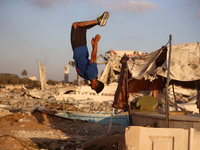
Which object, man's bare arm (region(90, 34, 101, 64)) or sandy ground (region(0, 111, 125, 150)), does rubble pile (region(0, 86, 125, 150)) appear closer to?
sandy ground (region(0, 111, 125, 150))

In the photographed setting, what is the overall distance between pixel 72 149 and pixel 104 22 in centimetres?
459

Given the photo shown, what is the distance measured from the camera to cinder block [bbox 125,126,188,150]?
16.7ft

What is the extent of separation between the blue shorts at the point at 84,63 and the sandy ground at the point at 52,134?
186 cm

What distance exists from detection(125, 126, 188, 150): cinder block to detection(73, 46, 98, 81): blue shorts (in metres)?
1.55

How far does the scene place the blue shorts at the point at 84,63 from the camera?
5750 millimetres

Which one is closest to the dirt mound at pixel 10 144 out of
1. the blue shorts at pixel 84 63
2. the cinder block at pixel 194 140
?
the blue shorts at pixel 84 63

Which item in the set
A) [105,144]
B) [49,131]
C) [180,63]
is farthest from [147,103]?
[49,131]

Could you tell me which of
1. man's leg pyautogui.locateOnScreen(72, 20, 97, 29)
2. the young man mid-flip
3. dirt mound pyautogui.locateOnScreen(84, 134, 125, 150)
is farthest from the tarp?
man's leg pyautogui.locateOnScreen(72, 20, 97, 29)

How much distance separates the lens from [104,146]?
786 cm

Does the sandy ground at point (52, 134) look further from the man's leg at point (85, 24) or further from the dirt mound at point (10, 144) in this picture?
the man's leg at point (85, 24)

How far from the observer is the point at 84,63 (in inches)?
228

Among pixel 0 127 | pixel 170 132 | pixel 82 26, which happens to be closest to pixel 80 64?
pixel 82 26

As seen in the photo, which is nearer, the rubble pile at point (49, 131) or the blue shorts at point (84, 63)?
the blue shorts at point (84, 63)

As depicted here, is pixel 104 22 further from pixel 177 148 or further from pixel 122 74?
pixel 122 74
